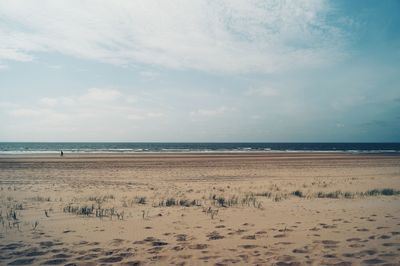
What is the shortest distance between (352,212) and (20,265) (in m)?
8.49

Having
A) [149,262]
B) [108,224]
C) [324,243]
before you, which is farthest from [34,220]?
[324,243]

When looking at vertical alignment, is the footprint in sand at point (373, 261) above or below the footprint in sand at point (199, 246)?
above

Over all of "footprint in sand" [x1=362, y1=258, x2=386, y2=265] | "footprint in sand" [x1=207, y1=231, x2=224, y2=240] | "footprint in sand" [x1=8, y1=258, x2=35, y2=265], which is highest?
"footprint in sand" [x1=362, y1=258, x2=386, y2=265]

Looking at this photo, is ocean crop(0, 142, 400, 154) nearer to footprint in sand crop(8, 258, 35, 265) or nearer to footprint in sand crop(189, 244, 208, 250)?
footprint in sand crop(8, 258, 35, 265)

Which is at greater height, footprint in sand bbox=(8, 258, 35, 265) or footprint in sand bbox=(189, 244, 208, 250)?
footprint in sand bbox=(189, 244, 208, 250)

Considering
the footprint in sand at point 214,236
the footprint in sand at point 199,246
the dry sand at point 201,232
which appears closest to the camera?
the dry sand at point 201,232

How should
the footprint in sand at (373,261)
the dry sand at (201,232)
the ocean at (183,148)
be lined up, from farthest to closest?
the ocean at (183,148) → the dry sand at (201,232) → the footprint in sand at (373,261)

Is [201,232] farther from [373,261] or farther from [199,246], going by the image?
[373,261]

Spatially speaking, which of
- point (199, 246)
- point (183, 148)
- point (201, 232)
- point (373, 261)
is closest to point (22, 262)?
point (199, 246)

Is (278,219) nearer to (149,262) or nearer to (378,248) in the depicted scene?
(378,248)

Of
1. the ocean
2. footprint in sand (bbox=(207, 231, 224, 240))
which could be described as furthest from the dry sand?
the ocean

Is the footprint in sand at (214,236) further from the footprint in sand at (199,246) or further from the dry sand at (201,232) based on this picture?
the footprint in sand at (199,246)

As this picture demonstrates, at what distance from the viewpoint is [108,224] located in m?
7.35

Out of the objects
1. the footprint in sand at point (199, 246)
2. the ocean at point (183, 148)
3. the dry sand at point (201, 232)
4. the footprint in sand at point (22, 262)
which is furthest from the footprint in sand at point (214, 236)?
the ocean at point (183, 148)
